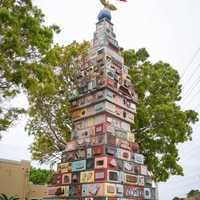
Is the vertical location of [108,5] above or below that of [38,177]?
above

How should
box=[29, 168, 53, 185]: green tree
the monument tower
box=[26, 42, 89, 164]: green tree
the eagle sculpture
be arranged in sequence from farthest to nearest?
box=[29, 168, 53, 185]: green tree < box=[26, 42, 89, 164]: green tree < the eagle sculpture < the monument tower

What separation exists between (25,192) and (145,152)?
9694 mm

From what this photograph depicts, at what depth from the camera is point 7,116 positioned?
1136 cm

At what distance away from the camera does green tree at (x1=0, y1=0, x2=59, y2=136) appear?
959 cm

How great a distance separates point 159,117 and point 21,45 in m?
8.08

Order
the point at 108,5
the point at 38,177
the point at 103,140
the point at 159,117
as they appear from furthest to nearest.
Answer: the point at 38,177 < the point at 159,117 < the point at 108,5 < the point at 103,140

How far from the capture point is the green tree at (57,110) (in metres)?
14.9

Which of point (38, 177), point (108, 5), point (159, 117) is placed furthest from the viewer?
point (38, 177)

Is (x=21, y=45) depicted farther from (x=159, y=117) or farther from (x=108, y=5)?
(x=159, y=117)

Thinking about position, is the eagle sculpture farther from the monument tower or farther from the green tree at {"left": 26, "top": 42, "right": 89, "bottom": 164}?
the green tree at {"left": 26, "top": 42, "right": 89, "bottom": 164}

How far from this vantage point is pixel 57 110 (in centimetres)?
1508

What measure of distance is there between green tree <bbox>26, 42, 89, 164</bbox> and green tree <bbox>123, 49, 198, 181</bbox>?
3.25m

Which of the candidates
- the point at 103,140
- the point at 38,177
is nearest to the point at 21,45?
the point at 103,140

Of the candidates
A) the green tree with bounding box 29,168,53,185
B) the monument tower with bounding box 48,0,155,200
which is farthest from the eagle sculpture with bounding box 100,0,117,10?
the green tree with bounding box 29,168,53,185
